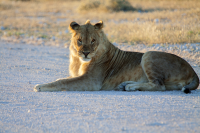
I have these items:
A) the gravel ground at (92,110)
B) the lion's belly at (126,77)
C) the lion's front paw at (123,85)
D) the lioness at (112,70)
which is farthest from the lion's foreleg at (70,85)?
the lion's front paw at (123,85)

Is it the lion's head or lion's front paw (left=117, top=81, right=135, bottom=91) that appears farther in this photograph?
lion's front paw (left=117, top=81, right=135, bottom=91)

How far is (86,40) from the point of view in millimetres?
4895

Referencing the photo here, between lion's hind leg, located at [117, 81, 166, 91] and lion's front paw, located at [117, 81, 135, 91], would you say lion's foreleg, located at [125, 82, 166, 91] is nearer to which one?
lion's hind leg, located at [117, 81, 166, 91]

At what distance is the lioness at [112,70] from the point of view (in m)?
4.82

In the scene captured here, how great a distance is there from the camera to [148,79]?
195 inches

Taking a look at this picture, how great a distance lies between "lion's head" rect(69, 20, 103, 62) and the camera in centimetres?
482

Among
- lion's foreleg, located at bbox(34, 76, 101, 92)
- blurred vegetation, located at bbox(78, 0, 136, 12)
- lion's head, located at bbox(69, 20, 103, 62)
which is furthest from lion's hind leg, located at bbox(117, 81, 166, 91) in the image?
blurred vegetation, located at bbox(78, 0, 136, 12)

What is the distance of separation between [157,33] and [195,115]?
22.7 ft

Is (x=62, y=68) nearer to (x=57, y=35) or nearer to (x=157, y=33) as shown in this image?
(x=157, y=33)

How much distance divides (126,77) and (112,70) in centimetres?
31

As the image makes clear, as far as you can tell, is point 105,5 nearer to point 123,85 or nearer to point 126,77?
point 126,77

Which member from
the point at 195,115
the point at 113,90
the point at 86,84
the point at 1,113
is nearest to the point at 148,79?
the point at 113,90

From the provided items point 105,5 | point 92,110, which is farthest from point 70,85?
point 105,5

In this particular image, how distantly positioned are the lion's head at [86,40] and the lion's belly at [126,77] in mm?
607
